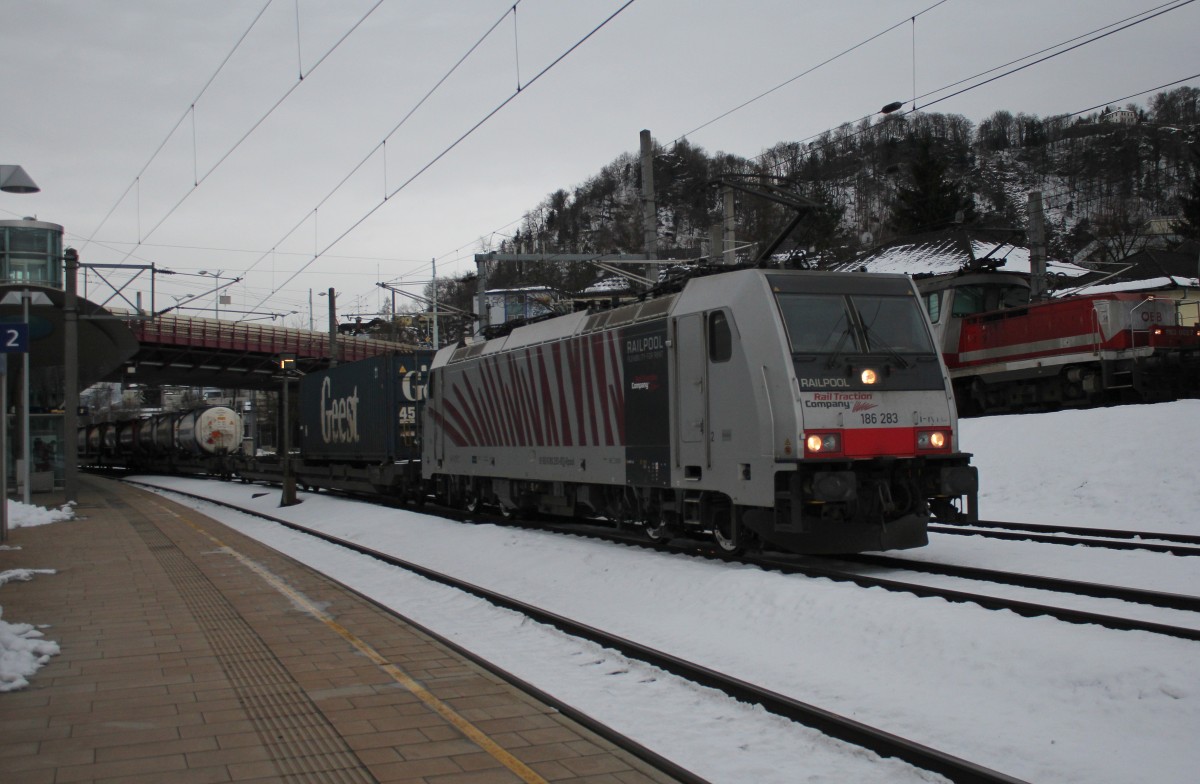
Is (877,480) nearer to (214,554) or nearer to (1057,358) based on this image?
(214,554)

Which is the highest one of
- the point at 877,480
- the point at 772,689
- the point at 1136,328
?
the point at 1136,328

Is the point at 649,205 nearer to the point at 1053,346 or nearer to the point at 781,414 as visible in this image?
the point at 1053,346

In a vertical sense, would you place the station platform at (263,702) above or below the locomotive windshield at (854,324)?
below

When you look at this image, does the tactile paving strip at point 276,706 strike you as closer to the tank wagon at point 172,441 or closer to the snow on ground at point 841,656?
the snow on ground at point 841,656

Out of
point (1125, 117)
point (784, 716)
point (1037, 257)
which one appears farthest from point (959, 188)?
point (784, 716)

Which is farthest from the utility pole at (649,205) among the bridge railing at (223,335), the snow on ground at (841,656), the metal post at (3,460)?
the bridge railing at (223,335)

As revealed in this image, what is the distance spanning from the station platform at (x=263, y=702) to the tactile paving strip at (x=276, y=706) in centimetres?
1

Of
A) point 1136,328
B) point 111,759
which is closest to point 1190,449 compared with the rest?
point 1136,328

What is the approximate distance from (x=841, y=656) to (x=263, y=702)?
400 centimetres

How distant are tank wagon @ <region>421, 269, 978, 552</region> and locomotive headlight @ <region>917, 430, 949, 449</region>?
0.05 ft

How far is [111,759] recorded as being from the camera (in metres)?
5.30

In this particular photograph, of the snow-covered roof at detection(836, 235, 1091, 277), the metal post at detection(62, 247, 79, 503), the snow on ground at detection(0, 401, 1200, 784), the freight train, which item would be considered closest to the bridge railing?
the metal post at detection(62, 247, 79, 503)

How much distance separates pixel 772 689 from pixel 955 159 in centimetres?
10069

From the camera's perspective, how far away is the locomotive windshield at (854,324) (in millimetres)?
10438
